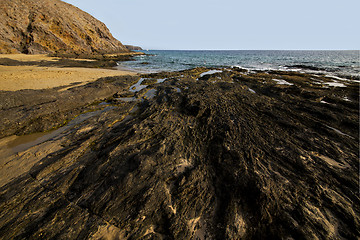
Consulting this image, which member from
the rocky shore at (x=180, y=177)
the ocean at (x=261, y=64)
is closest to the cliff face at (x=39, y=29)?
the ocean at (x=261, y=64)

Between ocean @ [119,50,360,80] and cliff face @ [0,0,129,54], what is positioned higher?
cliff face @ [0,0,129,54]

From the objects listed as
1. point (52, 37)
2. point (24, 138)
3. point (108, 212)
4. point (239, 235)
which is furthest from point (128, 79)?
point (52, 37)

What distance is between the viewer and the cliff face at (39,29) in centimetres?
3406

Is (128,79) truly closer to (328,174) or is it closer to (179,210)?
(179,210)

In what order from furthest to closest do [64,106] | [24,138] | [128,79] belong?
[128,79] < [64,106] < [24,138]

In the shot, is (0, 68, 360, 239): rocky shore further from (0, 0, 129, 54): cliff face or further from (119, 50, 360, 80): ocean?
(0, 0, 129, 54): cliff face

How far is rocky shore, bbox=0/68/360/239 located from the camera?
3.02 m

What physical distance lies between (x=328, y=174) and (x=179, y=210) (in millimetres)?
5070

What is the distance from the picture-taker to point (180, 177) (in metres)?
4.06

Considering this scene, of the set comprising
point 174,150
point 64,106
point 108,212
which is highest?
point 64,106

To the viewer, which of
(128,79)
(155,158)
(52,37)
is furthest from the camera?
(52,37)

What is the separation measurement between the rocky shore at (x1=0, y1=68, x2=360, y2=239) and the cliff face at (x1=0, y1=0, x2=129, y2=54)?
44.7 metres

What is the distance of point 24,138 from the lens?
6164mm

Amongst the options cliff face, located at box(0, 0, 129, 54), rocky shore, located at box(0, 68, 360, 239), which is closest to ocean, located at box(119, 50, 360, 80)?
cliff face, located at box(0, 0, 129, 54)
